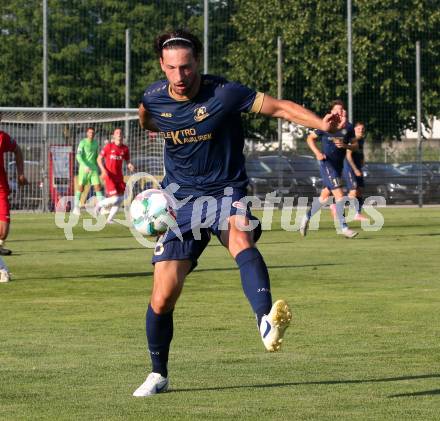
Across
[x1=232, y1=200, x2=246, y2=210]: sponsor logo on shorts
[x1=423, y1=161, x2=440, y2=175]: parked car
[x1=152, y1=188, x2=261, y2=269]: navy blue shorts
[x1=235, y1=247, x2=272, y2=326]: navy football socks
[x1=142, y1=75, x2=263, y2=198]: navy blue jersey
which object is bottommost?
[x1=423, y1=161, x2=440, y2=175]: parked car

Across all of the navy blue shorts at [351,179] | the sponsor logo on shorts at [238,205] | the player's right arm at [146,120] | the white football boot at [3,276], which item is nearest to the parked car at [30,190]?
the navy blue shorts at [351,179]

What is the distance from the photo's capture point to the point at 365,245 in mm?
21203

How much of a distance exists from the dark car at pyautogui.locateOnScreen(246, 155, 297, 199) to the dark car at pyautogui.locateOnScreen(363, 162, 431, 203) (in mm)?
2500

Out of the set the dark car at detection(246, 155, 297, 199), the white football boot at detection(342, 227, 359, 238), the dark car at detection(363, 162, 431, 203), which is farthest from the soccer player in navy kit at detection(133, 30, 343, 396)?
the dark car at detection(363, 162, 431, 203)

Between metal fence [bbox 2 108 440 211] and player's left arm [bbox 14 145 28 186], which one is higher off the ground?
player's left arm [bbox 14 145 28 186]

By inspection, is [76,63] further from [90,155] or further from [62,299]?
[62,299]

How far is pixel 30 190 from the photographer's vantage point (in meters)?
35.8

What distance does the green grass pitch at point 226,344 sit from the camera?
7.13 meters

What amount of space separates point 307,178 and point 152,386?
32312 mm

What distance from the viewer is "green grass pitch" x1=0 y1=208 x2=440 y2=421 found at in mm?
7133

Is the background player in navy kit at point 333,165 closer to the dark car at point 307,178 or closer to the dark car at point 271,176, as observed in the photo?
the dark car at point 271,176

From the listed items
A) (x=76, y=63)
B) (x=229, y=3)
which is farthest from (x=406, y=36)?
(x=76, y=63)

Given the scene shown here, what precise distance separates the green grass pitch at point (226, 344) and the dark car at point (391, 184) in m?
21.9

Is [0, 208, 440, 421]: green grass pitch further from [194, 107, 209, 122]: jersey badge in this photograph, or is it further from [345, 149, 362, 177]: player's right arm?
[345, 149, 362, 177]: player's right arm
